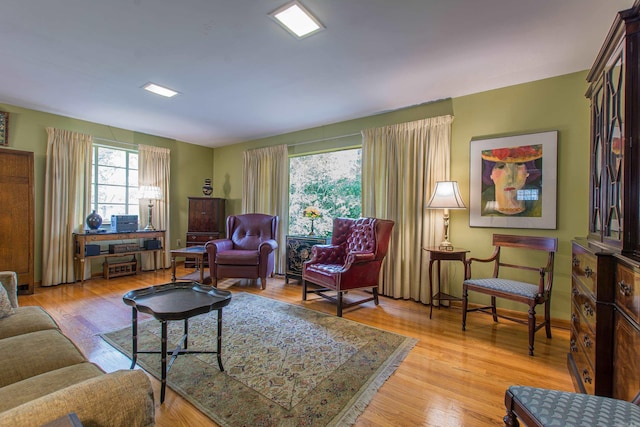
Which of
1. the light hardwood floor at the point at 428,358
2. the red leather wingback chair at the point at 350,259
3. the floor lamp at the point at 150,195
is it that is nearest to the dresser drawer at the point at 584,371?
the light hardwood floor at the point at 428,358

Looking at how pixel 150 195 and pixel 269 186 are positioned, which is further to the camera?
pixel 269 186

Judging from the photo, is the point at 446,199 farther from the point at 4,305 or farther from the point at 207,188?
the point at 207,188

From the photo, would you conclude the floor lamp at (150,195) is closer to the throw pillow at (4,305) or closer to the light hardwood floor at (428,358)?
the light hardwood floor at (428,358)

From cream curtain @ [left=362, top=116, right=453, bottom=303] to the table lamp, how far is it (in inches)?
11.9

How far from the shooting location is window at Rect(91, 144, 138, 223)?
4695 millimetres

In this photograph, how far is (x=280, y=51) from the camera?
97.7 inches

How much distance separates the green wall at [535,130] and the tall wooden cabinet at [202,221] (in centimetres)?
366

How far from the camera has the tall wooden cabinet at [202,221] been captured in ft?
17.7

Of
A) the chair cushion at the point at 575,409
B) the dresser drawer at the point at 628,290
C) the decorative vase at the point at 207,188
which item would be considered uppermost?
the decorative vase at the point at 207,188

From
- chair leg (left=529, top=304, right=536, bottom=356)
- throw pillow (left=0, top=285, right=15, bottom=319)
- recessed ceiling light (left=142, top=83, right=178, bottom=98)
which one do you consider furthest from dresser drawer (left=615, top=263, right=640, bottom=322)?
recessed ceiling light (left=142, top=83, right=178, bottom=98)

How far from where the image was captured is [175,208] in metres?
5.70

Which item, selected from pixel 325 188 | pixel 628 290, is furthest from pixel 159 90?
pixel 628 290

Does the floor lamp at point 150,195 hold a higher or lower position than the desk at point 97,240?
higher

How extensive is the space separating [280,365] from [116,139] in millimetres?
4841
